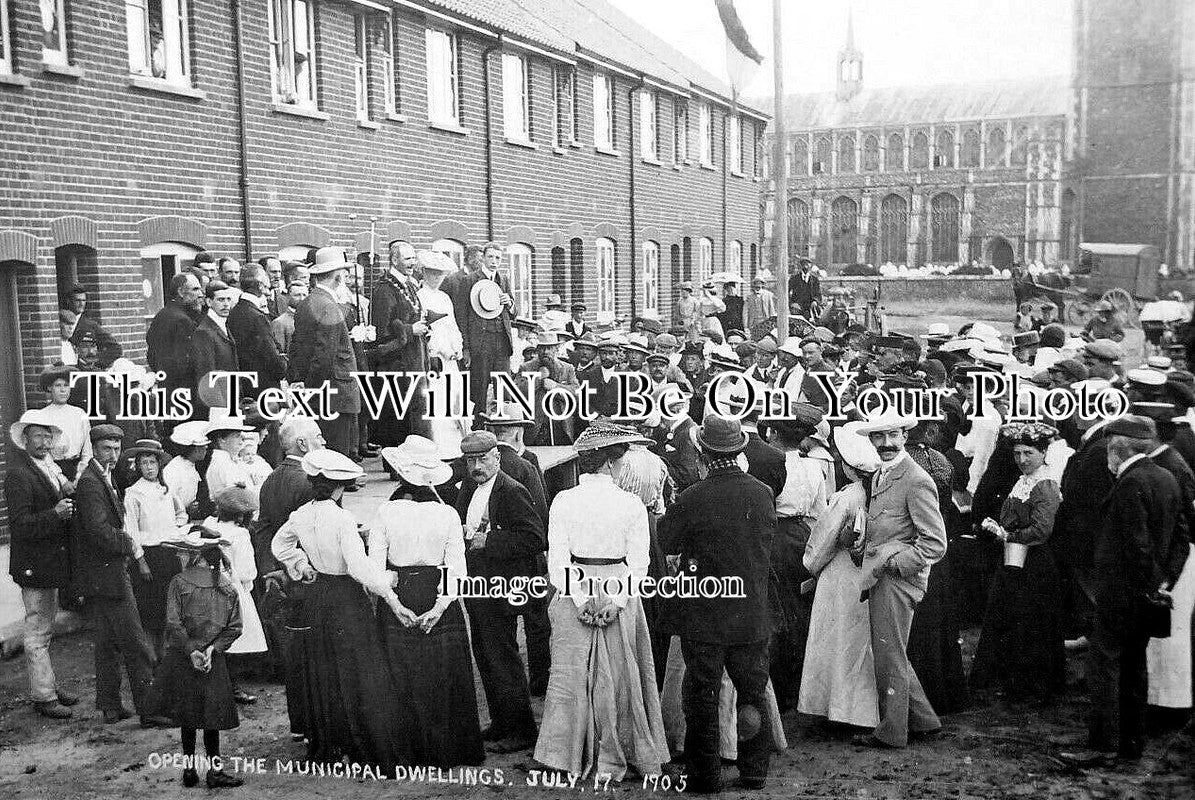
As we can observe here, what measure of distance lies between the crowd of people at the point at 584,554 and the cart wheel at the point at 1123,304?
0.73 ft

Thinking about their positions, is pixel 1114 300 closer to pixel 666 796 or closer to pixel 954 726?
pixel 954 726

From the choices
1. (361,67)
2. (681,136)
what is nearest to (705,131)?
(681,136)

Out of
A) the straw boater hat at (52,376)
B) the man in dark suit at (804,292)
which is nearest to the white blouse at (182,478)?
the straw boater hat at (52,376)

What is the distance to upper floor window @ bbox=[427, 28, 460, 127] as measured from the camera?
914 cm

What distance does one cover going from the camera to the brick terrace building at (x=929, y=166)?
22.4 ft

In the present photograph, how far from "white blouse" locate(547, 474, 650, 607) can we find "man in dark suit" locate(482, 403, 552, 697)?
58 cm

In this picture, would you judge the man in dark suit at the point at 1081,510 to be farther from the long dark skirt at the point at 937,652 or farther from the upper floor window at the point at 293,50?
the upper floor window at the point at 293,50

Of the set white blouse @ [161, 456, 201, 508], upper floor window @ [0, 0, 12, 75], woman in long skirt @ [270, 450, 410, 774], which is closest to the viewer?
woman in long skirt @ [270, 450, 410, 774]

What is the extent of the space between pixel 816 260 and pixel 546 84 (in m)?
3.10

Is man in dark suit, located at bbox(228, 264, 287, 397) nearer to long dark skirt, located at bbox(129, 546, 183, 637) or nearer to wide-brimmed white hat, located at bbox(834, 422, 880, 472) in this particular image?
long dark skirt, located at bbox(129, 546, 183, 637)

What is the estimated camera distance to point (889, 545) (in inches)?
207

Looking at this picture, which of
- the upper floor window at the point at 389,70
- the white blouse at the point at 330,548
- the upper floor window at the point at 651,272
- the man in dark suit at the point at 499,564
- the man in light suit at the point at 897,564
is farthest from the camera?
the upper floor window at the point at 651,272

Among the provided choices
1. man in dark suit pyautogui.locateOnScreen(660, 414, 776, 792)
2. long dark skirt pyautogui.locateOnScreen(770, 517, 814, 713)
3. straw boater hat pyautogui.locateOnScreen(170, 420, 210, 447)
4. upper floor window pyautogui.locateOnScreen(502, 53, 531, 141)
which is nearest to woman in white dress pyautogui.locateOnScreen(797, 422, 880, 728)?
long dark skirt pyautogui.locateOnScreen(770, 517, 814, 713)

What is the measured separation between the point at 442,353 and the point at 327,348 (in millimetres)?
977
